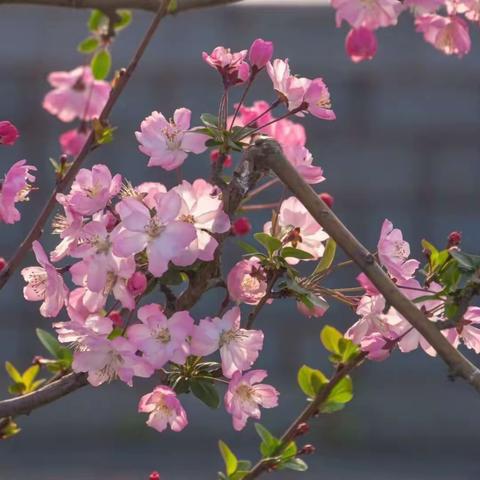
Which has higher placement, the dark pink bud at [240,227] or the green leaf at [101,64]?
the dark pink bud at [240,227]

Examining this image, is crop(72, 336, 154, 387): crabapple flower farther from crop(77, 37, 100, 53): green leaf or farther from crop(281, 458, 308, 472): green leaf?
crop(77, 37, 100, 53): green leaf

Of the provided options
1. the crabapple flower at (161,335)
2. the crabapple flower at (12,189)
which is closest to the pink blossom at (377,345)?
the crabapple flower at (161,335)

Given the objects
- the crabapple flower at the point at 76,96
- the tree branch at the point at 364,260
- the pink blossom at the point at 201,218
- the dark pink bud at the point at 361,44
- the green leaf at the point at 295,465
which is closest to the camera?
Result: the tree branch at the point at 364,260

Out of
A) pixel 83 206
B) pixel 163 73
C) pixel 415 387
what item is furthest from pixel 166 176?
pixel 83 206

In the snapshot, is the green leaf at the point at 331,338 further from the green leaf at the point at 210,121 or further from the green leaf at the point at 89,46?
the green leaf at the point at 89,46

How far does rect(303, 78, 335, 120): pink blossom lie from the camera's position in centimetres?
113

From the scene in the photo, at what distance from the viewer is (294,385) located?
4.46m

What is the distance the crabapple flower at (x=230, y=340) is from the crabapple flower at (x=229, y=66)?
0.66 ft

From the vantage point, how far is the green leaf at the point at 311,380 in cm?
134

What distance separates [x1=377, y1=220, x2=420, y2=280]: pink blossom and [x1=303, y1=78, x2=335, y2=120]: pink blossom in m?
0.12

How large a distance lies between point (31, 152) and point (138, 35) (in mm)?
539

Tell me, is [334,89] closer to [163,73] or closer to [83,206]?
[163,73]

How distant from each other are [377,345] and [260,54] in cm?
27

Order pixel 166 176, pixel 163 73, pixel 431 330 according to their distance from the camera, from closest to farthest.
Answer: pixel 431 330 < pixel 166 176 < pixel 163 73
